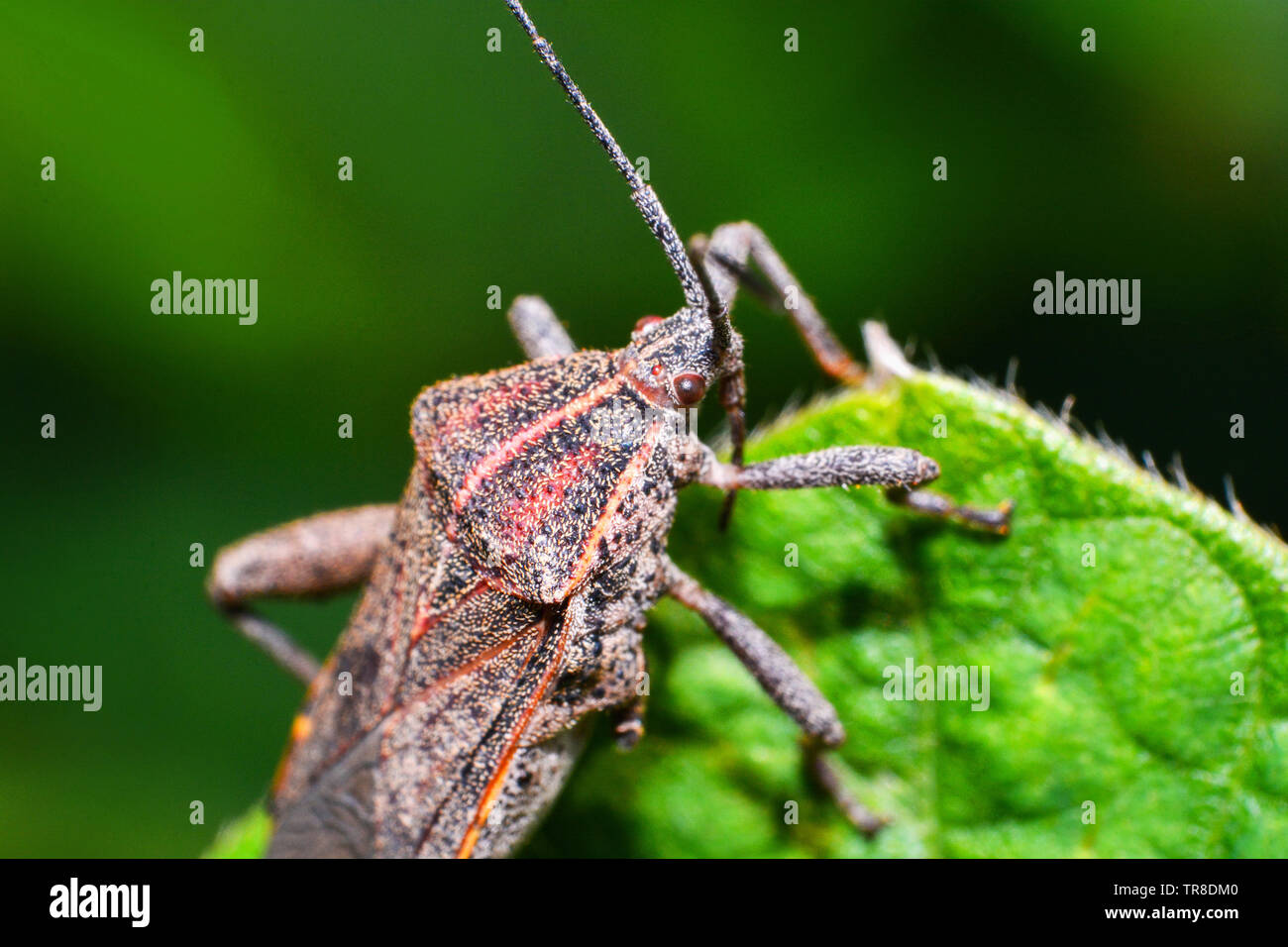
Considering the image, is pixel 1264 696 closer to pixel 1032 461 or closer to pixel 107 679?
pixel 1032 461

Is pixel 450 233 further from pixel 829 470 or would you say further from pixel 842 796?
pixel 842 796

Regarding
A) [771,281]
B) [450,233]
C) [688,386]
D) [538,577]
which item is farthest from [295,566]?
[771,281]

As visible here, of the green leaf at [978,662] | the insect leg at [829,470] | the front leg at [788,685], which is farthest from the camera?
the front leg at [788,685]

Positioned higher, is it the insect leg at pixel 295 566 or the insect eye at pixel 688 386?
the insect eye at pixel 688 386

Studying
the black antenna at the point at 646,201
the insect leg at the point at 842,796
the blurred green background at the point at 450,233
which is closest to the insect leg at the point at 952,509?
the black antenna at the point at 646,201

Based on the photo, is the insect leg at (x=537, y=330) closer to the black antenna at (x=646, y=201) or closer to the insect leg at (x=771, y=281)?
the insect leg at (x=771, y=281)
